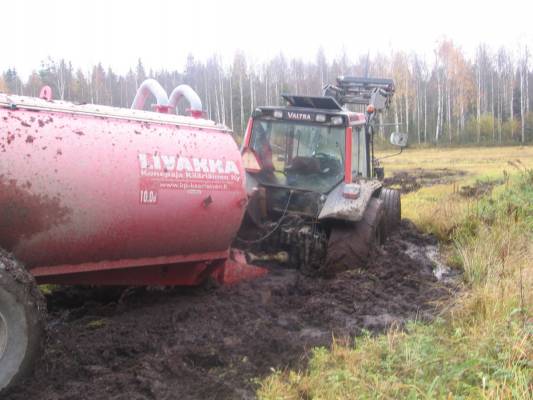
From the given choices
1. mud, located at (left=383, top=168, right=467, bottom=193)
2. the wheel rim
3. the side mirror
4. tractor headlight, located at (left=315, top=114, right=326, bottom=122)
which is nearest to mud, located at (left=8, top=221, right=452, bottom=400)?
the wheel rim

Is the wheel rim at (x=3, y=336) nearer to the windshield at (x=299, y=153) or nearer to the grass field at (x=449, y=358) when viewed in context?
the grass field at (x=449, y=358)

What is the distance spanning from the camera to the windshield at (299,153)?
674 cm

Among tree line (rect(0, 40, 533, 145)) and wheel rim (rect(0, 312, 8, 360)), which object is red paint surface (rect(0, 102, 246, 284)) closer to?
wheel rim (rect(0, 312, 8, 360))

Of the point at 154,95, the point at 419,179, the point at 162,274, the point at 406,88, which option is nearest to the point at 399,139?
the point at 154,95

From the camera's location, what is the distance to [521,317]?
157 inches

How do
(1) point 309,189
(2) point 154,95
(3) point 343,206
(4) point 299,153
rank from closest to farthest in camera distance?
(2) point 154,95
(3) point 343,206
(1) point 309,189
(4) point 299,153

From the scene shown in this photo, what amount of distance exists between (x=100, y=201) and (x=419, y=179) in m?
16.5

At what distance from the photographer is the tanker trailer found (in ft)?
11.3

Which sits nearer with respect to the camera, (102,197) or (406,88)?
(102,197)

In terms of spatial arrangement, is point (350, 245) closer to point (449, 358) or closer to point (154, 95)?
point (154, 95)

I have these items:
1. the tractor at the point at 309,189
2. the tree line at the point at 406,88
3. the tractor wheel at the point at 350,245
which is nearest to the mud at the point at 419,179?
the tractor at the point at 309,189

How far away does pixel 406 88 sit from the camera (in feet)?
167

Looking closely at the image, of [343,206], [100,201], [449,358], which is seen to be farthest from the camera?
[343,206]

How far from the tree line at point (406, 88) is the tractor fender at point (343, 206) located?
4128 cm
